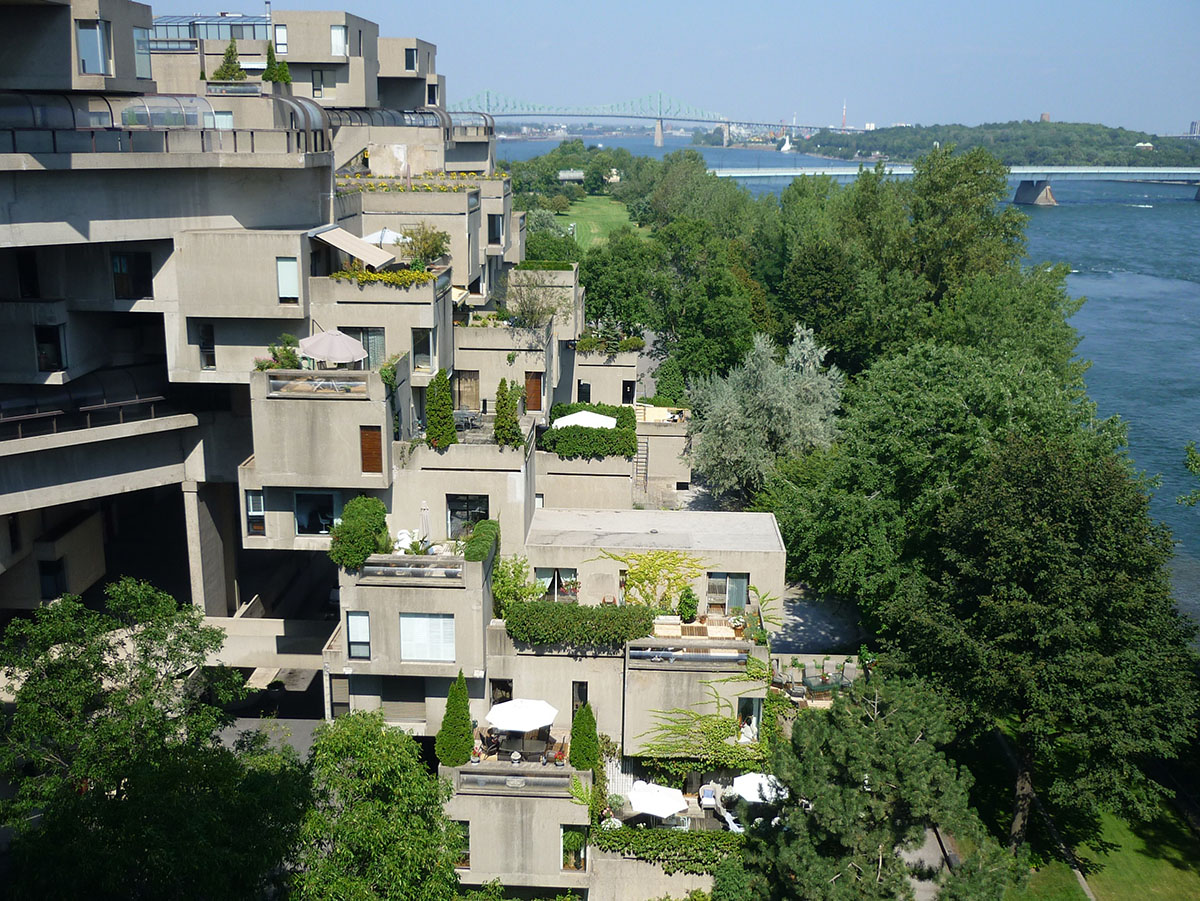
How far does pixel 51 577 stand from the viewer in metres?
33.5

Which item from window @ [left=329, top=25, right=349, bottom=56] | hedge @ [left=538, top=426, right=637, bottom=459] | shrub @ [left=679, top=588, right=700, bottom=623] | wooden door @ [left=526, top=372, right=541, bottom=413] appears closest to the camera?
shrub @ [left=679, top=588, right=700, bottom=623]

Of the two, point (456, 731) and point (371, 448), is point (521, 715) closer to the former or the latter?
point (456, 731)

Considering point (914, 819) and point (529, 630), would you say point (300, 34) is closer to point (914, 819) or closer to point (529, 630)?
point (529, 630)

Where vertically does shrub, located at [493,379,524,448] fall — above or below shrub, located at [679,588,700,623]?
above

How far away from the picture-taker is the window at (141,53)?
33750mm

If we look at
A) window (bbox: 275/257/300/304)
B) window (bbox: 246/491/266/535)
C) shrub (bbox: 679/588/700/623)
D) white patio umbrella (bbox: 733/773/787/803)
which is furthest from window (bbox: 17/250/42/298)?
white patio umbrella (bbox: 733/773/787/803)

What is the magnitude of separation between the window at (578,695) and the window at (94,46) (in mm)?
22270

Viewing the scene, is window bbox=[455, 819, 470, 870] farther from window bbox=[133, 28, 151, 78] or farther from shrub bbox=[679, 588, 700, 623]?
window bbox=[133, 28, 151, 78]

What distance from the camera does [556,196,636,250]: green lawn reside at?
13175 centimetres

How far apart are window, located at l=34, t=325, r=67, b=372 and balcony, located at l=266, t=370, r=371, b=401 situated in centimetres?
611

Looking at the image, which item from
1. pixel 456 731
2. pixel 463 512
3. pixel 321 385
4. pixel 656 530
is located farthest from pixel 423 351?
pixel 456 731

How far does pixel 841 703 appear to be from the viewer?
2227 cm

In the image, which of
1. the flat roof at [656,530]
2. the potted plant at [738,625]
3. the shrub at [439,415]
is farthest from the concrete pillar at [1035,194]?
the shrub at [439,415]

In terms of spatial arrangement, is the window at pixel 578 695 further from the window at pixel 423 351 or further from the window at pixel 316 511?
the window at pixel 423 351
